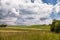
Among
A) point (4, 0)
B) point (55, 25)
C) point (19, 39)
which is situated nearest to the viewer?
point (19, 39)

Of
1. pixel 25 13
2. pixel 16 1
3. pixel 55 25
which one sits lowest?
pixel 55 25

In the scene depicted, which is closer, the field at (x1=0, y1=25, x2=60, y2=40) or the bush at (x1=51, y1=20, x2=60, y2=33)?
the field at (x1=0, y1=25, x2=60, y2=40)

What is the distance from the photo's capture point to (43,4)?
28.6 ft

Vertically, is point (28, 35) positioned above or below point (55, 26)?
above

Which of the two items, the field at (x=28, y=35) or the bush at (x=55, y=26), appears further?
the bush at (x=55, y=26)

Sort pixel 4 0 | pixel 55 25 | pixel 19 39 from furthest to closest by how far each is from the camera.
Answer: pixel 55 25 → pixel 4 0 → pixel 19 39

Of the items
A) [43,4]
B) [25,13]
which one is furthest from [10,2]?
[43,4]

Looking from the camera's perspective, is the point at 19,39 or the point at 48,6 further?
the point at 48,6

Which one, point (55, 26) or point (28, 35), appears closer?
point (28, 35)

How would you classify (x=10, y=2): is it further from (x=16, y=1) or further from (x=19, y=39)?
(x=19, y=39)

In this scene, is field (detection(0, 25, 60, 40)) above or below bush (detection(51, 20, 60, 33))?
above

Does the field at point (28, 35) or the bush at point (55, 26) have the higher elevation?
the field at point (28, 35)

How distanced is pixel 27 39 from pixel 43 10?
3744mm

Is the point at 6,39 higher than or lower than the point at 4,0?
lower
